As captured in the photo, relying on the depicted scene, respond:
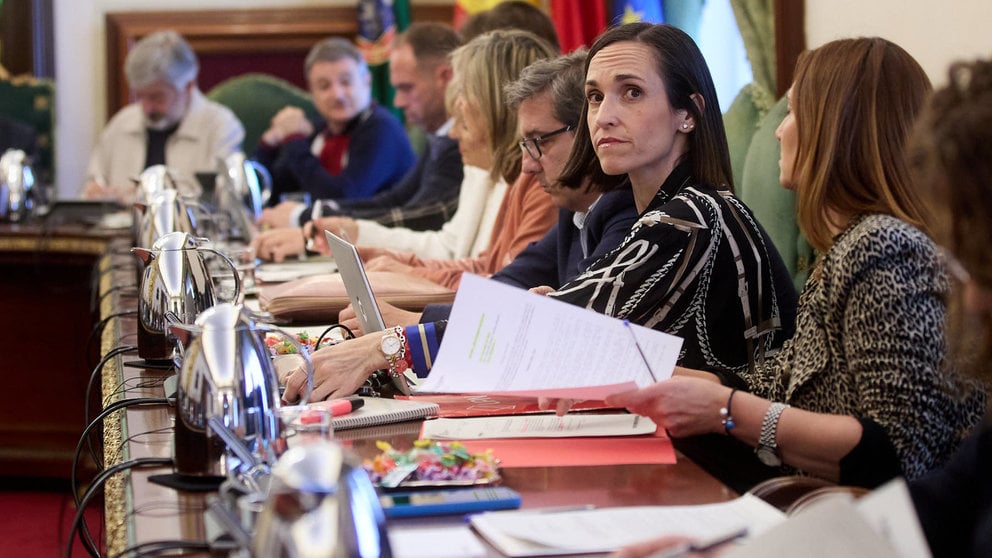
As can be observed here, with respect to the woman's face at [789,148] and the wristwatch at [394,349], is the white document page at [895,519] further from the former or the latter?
the wristwatch at [394,349]

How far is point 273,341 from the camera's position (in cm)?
212

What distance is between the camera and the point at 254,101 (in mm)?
5891

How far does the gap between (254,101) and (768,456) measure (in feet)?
15.5

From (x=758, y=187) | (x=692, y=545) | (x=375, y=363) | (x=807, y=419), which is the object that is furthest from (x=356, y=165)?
(x=692, y=545)

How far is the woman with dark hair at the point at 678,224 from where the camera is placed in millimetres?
1841

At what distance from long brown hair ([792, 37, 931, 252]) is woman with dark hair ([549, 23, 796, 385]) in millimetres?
301

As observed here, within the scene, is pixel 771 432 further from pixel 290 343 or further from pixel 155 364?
pixel 155 364

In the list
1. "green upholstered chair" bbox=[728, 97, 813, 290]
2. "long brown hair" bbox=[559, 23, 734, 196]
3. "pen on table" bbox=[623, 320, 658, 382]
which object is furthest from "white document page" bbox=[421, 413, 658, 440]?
A: "green upholstered chair" bbox=[728, 97, 813, 290]

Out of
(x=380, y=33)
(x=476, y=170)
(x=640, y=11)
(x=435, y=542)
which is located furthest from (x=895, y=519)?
(x=380, y=33)

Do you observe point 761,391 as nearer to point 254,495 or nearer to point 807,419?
point 807,419

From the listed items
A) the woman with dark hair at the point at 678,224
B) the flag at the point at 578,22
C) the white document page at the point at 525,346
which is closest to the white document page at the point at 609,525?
the white document page at the point at 525,346

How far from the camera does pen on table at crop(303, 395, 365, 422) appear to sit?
165cm

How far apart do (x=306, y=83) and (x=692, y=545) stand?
5.49 m

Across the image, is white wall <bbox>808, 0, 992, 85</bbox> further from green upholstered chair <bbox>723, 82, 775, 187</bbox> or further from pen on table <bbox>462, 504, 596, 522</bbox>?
pen on table <bbox>462, 504, 596, 522</bbox>
